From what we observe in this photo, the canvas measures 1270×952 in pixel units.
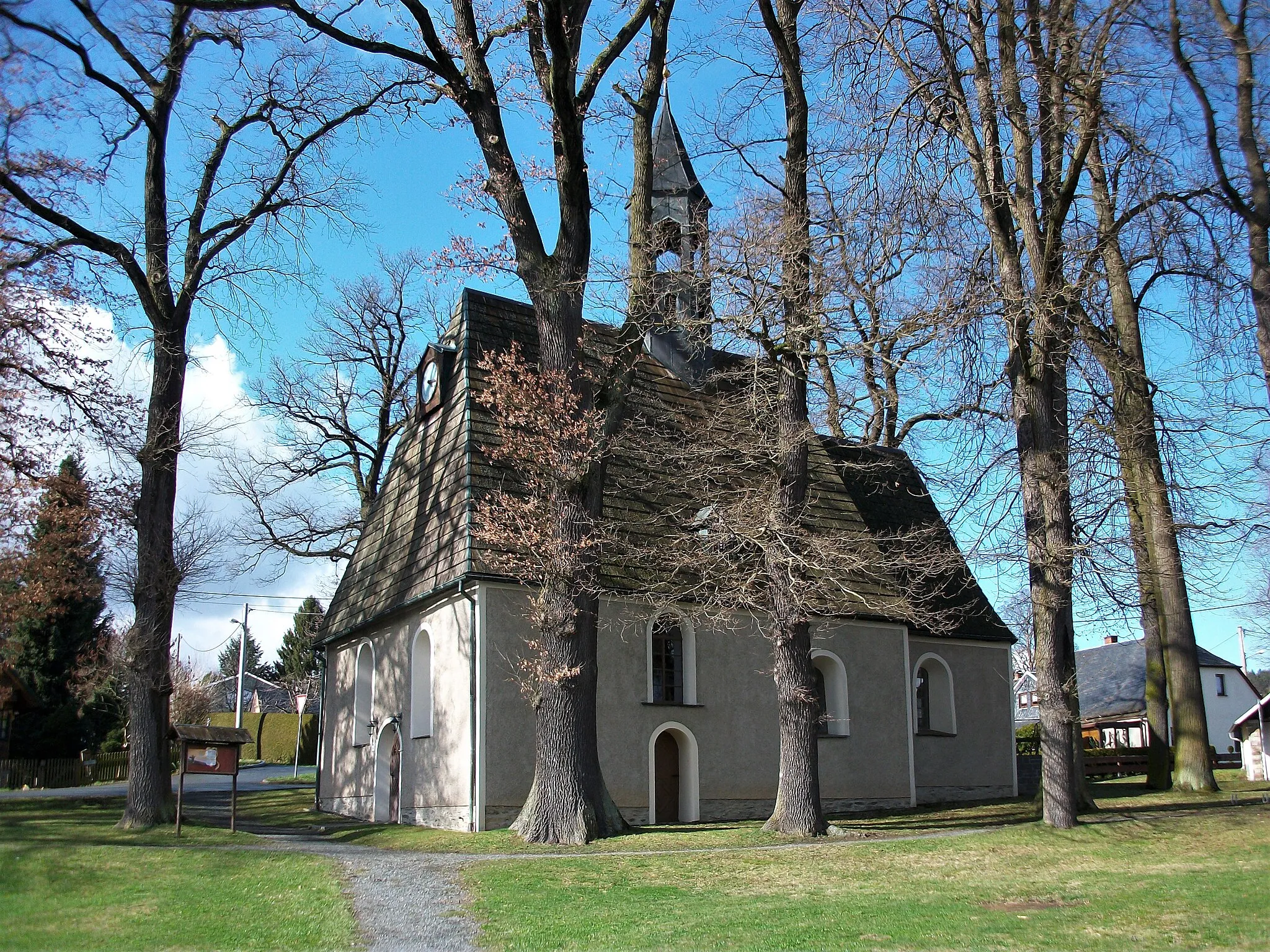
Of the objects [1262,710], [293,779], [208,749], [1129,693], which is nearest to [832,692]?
[208,749]

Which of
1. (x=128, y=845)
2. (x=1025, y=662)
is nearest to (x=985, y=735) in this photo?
(x=1025, y=662)

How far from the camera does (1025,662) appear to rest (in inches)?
1025

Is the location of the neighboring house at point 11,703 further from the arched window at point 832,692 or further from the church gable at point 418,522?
the arched window at point 832,692

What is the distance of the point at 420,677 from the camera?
2034 centimetres

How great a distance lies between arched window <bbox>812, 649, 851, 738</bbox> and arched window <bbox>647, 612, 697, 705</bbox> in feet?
10.5

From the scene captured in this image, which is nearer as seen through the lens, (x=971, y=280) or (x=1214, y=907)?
(x=1214, y=907)

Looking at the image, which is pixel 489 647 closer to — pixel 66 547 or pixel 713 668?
pixel 713 668

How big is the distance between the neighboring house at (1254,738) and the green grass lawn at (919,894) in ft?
68.2

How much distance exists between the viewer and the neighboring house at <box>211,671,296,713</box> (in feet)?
239

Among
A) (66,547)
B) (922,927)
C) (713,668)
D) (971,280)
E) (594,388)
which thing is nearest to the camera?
(922,927)

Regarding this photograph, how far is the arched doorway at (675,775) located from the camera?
19812 millimetres

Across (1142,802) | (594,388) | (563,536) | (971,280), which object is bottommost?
(1142,802)

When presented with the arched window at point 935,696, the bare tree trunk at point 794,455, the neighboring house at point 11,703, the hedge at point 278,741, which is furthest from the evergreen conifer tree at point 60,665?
the arched window at point 935,696

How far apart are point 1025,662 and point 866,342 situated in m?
14.7
